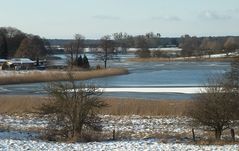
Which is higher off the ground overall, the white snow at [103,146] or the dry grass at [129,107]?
the white snow at [103,146]

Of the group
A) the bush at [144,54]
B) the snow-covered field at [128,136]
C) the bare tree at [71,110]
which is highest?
the bare tree at [71,110]

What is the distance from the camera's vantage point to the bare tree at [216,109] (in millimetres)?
18453

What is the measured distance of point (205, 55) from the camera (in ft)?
626

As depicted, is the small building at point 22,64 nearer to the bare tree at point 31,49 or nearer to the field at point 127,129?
the bare tree at point 31,49

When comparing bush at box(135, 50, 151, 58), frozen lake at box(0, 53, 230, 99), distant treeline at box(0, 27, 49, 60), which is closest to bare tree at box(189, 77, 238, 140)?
frozen lake at box(0, 53, 230, 99)

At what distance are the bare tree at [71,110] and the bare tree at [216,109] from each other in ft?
11.6

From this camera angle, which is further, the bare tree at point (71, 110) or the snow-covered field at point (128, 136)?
the bare tree at point (71, 110)

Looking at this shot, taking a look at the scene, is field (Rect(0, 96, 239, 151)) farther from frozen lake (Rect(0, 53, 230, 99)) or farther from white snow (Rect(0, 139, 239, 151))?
frozen lake (Rect(0, 53, 230, 99))

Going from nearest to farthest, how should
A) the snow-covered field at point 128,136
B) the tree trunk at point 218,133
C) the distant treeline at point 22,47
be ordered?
1. the snow-covered field at point 128,136
2. the tree trunk at point 218,133
3. the distant treeline at point 22,47

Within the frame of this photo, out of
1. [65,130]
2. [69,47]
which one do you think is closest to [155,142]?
[65,130]

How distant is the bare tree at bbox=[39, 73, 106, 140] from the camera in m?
18.3

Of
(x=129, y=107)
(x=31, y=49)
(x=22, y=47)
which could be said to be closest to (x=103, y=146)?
(x=129, y=107)

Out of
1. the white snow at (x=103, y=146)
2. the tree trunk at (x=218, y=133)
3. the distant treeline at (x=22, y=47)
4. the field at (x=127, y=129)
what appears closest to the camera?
the white snow at (x=103, y=146)

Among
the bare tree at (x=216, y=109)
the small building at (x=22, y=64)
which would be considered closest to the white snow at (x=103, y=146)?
the bare tree at (x=216, y=109)
